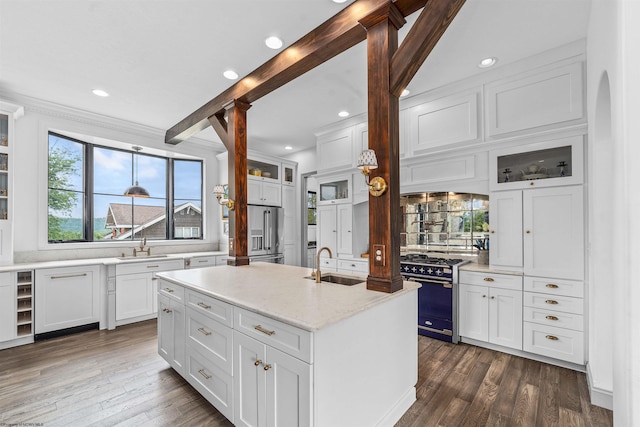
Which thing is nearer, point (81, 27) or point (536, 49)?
point (81, 27)

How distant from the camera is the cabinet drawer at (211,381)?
1829 mm

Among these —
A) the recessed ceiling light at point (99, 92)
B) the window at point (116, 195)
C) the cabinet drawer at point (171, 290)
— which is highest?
the recessed ceiling light at point (99, 92)

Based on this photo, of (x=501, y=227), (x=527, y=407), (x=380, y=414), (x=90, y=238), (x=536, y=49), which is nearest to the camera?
(x=380, y=414)

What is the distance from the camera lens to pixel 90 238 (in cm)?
425

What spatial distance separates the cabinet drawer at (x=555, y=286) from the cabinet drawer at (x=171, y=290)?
10.5ft

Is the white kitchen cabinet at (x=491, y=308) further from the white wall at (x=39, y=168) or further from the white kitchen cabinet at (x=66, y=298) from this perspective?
the white wall at (x=39, y=168)

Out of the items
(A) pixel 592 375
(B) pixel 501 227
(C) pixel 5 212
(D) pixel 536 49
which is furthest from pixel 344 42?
(C) pixel 5 212

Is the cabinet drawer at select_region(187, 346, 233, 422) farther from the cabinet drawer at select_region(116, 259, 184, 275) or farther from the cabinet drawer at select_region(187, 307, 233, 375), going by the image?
the cabinet drawer at select_region(116, 259, 184, 275)

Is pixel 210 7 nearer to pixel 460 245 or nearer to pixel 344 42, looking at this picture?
pixel 344 42

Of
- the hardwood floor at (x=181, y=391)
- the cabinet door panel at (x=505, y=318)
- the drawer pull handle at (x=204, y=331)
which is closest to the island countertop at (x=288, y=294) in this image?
the drawer pull handle at (x=204, y=331)

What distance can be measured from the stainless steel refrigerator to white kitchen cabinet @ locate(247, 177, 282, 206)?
0.12 metres

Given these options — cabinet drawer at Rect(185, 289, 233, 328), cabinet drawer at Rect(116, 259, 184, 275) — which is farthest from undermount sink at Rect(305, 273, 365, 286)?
cabinet drawer at Rect(116, 259, 184, 275)

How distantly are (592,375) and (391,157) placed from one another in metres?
2.24

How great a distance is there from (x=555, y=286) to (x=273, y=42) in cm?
339
